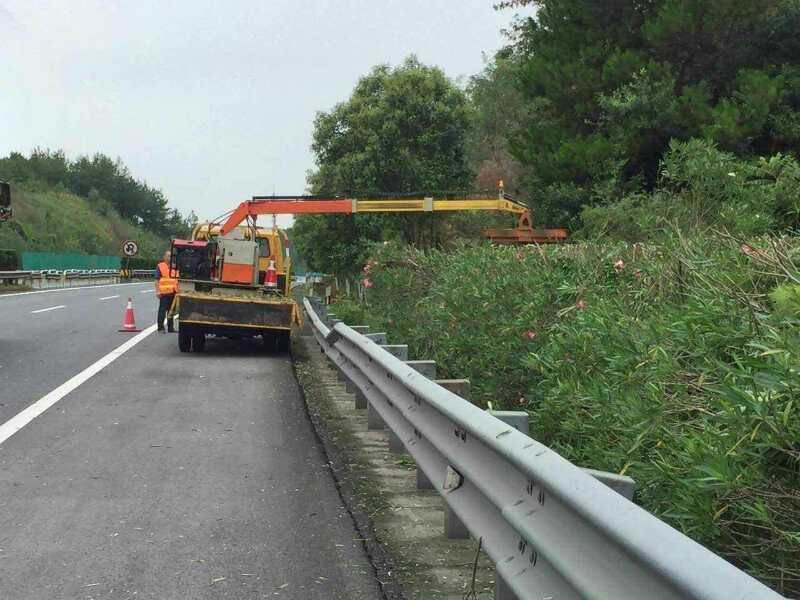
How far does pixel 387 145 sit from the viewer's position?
1610 inches

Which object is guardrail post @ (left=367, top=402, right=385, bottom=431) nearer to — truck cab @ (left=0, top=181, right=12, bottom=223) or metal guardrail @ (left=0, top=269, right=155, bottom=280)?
truck cab @ (left=0, top=181, right=12, bottom=223)

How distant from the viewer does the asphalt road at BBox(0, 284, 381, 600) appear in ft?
15.5

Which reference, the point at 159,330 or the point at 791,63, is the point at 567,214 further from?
the point at 159,330

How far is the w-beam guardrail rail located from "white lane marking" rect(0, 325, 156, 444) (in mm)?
4591

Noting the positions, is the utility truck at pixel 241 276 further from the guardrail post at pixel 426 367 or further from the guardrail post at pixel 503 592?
the guardrail post at pixel 503 592

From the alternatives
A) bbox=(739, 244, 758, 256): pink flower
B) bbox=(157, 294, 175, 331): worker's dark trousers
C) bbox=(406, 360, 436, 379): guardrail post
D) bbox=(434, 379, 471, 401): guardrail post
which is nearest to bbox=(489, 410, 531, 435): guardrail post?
bbox=(739, 244, 758, 256): pink flower

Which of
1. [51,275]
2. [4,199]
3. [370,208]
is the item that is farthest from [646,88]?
[51,275]

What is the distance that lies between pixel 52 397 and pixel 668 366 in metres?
8.22

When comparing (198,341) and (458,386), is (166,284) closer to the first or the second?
(198,341)

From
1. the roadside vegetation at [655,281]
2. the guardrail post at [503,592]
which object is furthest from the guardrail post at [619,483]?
the guardrail post at [503,592]

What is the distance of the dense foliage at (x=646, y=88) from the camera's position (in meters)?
23.8

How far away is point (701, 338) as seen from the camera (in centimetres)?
457

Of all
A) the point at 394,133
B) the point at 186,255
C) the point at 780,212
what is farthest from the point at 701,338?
the point at 394,133

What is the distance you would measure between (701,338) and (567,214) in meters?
22.5
